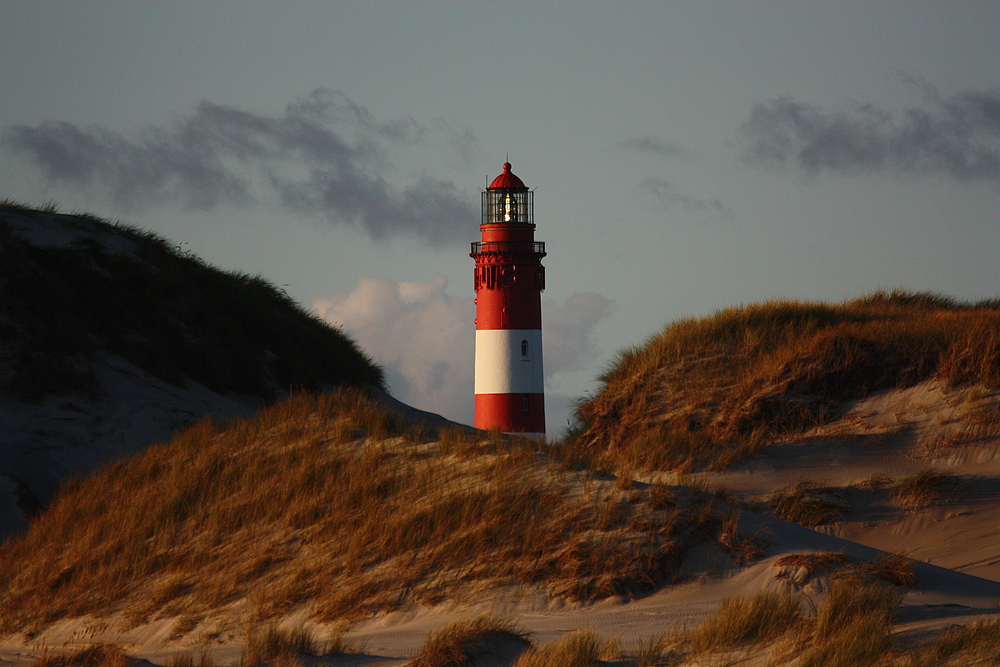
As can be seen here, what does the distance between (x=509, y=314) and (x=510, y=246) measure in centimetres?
199

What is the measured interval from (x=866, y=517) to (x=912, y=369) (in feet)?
9.18

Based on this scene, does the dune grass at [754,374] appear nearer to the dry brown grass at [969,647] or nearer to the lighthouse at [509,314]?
the dry brown grass at [969,647]

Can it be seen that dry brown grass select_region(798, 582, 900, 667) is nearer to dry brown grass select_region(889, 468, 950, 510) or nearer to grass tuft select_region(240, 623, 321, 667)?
grass tuft select_region(240, 623, 321, 667)

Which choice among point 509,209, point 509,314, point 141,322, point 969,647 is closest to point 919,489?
point 969,647

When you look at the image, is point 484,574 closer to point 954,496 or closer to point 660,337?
point 954,496

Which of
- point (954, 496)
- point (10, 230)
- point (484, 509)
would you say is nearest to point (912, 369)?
point (954, 496)

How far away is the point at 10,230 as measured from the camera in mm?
18906

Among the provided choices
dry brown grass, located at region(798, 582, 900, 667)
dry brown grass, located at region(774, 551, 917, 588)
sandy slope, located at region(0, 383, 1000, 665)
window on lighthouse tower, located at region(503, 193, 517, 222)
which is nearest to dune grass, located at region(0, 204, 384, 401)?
sandy slope, located at region(0, 383, 1000, 665)

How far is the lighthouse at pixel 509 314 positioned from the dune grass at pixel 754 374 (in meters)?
13.0

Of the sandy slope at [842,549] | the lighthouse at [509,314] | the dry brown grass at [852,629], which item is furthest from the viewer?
the lighthouse at [509,314]

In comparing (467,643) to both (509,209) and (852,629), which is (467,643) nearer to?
(852,629)

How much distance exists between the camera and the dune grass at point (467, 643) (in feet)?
24.8

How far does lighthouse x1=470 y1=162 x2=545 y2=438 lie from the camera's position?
1174 inches

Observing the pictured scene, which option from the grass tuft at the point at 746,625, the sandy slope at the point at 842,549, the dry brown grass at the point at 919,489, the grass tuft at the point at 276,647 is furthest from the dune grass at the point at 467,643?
the dry brown grass at the point at 919,489
